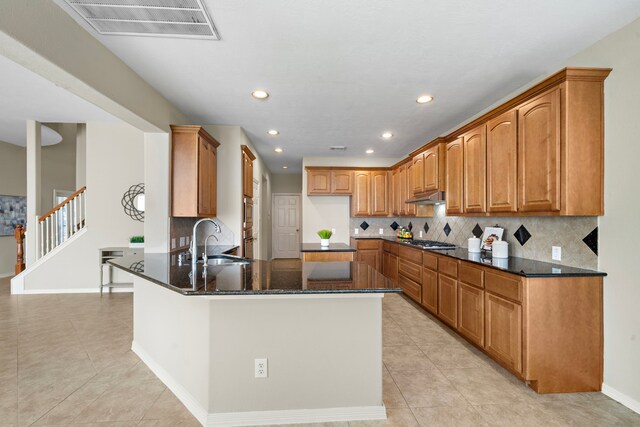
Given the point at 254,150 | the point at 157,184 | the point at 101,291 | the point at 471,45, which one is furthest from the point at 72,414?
the point at 254,150

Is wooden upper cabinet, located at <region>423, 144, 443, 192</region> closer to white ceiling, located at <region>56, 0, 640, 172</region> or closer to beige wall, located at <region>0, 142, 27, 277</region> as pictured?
white ceiling, located at <region>56, 0, 640, 172</region>

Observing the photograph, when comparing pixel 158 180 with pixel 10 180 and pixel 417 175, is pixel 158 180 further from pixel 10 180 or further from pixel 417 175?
pixel 10 180

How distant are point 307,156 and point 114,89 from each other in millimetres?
4112

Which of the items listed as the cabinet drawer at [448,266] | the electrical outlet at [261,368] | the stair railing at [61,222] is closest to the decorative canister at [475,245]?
the cabinet drawer at [448,266]

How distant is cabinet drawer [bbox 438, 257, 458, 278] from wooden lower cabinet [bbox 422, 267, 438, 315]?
16 cm

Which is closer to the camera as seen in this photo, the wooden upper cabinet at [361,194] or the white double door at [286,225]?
the wooden upper cabinet at [361,194]

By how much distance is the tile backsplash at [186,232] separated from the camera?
3.50 meters

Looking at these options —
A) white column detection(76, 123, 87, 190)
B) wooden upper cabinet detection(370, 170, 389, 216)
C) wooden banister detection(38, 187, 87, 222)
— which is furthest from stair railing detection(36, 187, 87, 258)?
wooden upper cabinet detection(370, 170, 389, 216)

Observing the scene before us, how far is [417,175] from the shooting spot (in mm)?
4734

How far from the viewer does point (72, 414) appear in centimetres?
193

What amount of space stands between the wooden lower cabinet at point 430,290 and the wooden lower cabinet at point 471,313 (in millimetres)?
520

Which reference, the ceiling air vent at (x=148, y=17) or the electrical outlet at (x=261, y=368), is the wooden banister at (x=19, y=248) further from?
the electrical outlet at (x=261, y=368)

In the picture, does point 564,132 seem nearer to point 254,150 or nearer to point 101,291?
point 254,150

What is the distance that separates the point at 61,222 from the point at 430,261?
19.5 feet
